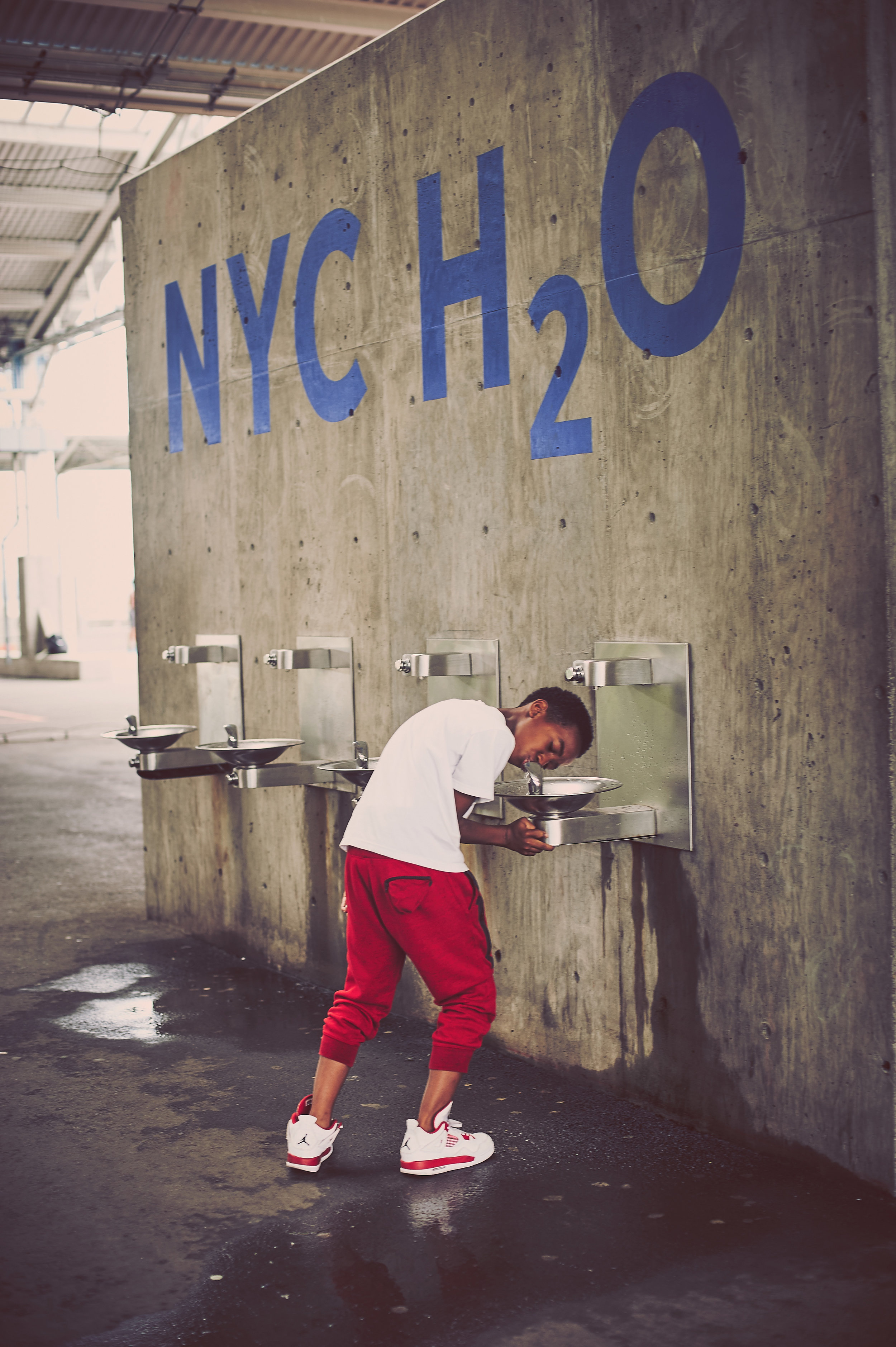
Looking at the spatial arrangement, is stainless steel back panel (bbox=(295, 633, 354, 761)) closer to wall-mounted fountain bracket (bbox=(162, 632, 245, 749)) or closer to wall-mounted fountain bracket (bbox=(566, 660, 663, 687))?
wall-mounted fountain bracket (bbox=(162, 632, 245, 749))

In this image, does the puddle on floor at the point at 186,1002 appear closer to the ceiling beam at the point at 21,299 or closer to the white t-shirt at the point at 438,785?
the white t-shirt at the point at 438,785

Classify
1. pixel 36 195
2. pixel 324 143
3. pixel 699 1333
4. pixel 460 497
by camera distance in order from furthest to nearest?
pixel 36 195, pixel 324 143, pixel 460 497, pixel 699 1333

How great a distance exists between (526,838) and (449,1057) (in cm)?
65

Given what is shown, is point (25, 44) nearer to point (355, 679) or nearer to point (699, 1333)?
point (355, 679)

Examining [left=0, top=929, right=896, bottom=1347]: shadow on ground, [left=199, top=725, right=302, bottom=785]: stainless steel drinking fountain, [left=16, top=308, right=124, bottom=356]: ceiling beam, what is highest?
[left=16, top=308, right=124, bottom=356]: ceiling beam

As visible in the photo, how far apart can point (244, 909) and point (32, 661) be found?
20.5m

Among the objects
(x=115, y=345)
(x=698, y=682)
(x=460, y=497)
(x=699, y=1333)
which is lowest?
(x=699, y=1333)

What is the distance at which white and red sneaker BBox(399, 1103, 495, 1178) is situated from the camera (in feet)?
11.9

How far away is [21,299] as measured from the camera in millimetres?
24797

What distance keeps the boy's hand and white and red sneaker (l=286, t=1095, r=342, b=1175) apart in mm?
940

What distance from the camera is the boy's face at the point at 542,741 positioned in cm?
363

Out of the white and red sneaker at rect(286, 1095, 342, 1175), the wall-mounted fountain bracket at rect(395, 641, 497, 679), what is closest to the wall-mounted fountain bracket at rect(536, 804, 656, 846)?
the wall-mounted fountain bracket at rect(395, 641, 497, 679)

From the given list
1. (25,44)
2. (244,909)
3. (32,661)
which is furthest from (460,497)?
(32,661)

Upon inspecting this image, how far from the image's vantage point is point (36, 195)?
19.9 metres
